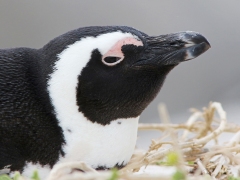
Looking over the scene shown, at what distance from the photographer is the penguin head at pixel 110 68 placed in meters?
1.02

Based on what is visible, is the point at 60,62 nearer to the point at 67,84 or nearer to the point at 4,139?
the point at 67,84

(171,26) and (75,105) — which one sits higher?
(75,105)

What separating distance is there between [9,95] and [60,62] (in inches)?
4.2

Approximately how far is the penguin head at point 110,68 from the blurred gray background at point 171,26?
159cm

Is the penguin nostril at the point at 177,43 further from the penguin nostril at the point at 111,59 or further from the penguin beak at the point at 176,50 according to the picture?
the penguin nostril at the point at 111,59

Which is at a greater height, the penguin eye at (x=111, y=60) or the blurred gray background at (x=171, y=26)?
the penguin eye at (x=111, y=60)

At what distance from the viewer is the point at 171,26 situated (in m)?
2.68

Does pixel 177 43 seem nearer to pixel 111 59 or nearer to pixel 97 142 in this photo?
pixel 111 59

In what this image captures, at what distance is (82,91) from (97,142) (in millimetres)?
95

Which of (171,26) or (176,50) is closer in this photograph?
(176,50)

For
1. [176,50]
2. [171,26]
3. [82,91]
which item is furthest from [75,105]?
[171,26]

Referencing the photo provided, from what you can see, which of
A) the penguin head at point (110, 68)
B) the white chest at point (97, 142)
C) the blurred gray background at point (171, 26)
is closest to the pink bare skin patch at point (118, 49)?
the penguin head at point (110, 68)

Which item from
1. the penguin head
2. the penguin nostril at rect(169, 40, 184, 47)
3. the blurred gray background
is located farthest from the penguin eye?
the blurred gray background

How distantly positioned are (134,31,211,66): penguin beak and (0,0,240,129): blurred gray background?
62.5 inches
